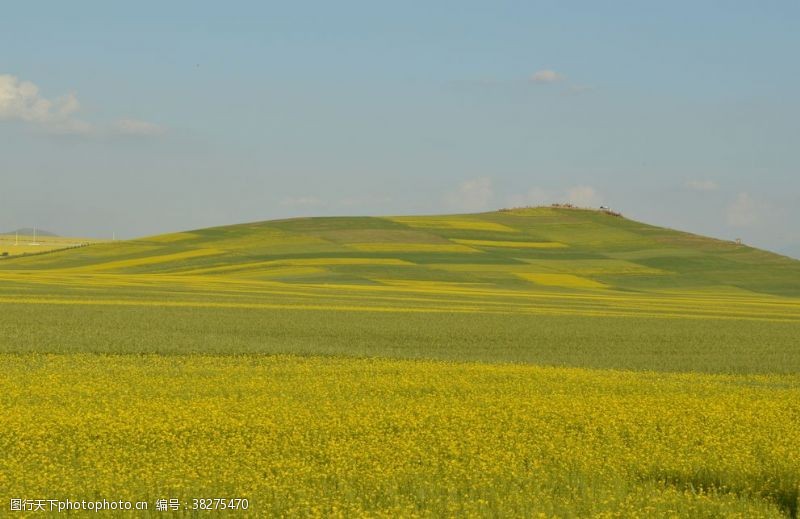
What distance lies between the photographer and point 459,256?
103 m

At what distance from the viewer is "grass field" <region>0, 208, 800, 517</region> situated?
37.4 feet

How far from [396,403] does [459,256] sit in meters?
85.2

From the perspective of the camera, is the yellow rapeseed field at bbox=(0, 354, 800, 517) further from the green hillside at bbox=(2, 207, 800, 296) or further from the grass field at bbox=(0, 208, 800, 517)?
the green hillside at bbox=(2, 207, 800, 296)

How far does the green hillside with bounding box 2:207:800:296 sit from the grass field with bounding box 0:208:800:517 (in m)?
28.1

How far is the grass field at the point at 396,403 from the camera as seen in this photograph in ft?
37.4

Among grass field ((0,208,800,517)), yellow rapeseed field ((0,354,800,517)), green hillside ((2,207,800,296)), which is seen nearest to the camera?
yellow rapeseed field ((0,354,800,517))

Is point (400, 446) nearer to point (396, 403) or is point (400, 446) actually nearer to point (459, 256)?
point (396, 403)

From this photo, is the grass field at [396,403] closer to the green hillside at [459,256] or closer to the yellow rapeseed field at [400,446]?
the yellow rapeseed field at [400,446]

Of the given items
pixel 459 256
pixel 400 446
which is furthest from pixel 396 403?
pixel 459 256

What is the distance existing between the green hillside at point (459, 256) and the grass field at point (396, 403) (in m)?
28.1

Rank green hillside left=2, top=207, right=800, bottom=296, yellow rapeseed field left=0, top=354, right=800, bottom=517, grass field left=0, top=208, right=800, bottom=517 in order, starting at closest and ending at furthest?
yellow rapeseed field left=0, top=354, right=800, bottom=517 < grass field left=0, top=208, right=800, bottom=517 < green hillside left=2, top=207, right=800, bottom=296

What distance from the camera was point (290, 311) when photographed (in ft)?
147

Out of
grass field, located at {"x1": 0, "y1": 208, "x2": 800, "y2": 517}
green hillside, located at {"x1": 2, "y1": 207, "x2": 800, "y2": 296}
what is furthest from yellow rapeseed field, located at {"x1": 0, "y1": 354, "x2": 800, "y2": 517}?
green hillside, located at {"x1": 2, "y1": 207, "x2": 800, "y2": 296}

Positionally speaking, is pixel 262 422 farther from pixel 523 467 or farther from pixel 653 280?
pixel 653 280
